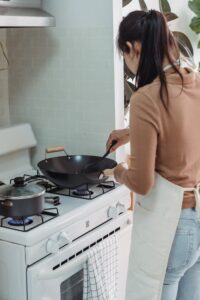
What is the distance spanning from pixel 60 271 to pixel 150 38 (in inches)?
31.3

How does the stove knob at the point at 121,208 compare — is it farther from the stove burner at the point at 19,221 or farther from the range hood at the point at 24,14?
the range hood at the point at 24,14

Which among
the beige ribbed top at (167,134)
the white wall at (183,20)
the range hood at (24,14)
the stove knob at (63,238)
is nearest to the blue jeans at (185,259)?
the beige ribbed top at (167,134)

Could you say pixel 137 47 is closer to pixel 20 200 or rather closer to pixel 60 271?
pixel 20 200

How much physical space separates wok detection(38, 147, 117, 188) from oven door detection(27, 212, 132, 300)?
0.62ft

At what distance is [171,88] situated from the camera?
1590 millimetres

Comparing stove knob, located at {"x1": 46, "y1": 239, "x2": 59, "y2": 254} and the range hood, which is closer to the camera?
stove knob, located at {"x1": 46, "y1": 239, "x2": 59, "y2": 254}

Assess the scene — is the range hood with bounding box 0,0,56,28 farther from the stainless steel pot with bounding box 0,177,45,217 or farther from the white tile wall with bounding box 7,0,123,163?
the stainless steel pot with bounding box 0,177,45,217

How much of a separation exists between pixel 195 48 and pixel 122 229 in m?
1.64

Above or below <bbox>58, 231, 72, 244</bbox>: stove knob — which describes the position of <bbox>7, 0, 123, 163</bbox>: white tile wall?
above

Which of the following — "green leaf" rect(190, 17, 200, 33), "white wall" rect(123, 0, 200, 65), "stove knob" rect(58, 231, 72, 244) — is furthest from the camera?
"white wall" rect(123, 0, 200, 65)

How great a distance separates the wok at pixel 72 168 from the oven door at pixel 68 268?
19 centimetres

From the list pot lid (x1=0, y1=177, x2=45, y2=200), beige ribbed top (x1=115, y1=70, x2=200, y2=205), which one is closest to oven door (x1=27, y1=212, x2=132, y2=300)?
A: pot lid (x1=0, y1=177, x2=45, y2=200)

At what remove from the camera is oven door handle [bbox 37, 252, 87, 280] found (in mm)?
1713

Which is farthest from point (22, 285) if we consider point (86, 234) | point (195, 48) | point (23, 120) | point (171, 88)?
point (195, 48)
